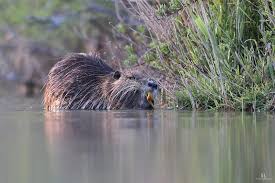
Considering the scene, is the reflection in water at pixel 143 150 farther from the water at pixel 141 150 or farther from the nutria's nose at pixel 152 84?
the nutria's nose at pixel 152 84

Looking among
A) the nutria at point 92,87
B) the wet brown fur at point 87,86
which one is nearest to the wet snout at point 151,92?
the nutria at point 92,87

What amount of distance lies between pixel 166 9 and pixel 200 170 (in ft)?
12.2

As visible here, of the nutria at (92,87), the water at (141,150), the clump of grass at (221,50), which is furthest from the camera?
the nutria at (92,87)

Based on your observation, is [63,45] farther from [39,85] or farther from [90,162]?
[90,162]

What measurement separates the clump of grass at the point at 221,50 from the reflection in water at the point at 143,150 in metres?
0.55

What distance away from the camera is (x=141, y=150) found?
4383 mm

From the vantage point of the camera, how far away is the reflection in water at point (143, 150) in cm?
369

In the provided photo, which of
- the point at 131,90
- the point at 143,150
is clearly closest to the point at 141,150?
the point at 143,150

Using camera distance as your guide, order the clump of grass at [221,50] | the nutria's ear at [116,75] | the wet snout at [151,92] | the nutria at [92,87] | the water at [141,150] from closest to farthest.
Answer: the water at [141,150], the clump of grass at [221,50], the wet snout at [151,92], the nutria at [92,87], the nutria's ear at [116,75]

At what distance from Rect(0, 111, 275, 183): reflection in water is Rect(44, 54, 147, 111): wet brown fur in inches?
73.2

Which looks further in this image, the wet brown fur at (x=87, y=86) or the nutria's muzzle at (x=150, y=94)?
the wet brown fur at (x=87, y=86)

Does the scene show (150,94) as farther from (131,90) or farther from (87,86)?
(87,86)

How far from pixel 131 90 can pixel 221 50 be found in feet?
4.80

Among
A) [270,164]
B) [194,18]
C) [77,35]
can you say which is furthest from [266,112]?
[77,35]
